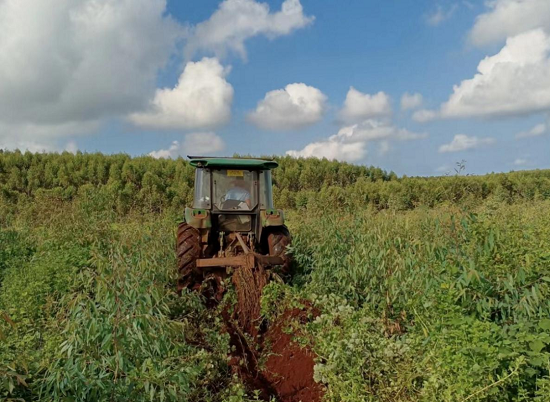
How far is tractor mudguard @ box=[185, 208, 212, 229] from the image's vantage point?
6.85 metres

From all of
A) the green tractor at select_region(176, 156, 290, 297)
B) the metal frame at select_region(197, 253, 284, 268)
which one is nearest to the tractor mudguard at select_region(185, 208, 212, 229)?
the green tractor at select_region(176, 156, 290, 297)

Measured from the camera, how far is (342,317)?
459 cm

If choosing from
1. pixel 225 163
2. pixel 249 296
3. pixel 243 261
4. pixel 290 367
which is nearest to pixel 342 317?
pixel 290 367

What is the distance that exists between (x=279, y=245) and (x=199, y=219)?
1.18 meters

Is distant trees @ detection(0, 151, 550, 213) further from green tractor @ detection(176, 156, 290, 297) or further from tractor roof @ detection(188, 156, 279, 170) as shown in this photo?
tractor roof @ detection(188, 156, 279, 170)

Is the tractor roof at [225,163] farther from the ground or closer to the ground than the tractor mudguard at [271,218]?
farther from the ground

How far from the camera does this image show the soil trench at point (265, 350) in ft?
13.6

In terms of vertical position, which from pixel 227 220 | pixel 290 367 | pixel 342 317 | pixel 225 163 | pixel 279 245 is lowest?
pixel 290 367

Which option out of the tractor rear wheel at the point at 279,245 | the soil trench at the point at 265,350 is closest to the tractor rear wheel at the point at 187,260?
the soil trench at the point at 265,350

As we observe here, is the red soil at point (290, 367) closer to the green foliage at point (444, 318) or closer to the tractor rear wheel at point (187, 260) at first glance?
the green foliage at point (444, 318)

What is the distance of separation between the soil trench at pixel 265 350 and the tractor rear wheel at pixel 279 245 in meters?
0.62

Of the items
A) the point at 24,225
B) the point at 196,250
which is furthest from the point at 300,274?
the point at 24,225

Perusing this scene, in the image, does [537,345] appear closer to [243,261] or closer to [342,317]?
[342,317]

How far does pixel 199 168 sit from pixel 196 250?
1376mm
